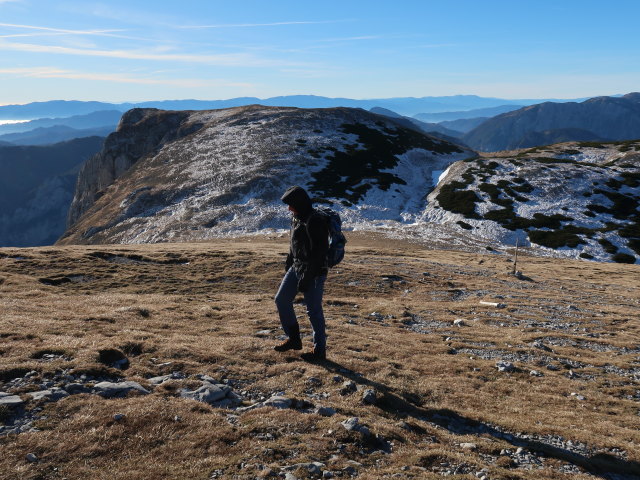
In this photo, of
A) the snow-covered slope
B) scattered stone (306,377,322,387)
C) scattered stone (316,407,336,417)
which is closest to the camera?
scattered stone (316,407,336,417)

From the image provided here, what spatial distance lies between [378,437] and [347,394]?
5.78ft

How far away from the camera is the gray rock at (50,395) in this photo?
23.1 ft

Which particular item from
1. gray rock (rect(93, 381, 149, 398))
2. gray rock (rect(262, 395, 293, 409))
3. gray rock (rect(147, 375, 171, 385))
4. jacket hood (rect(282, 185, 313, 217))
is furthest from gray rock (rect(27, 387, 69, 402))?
jacket hood (rect(282, 185, 313, 217))

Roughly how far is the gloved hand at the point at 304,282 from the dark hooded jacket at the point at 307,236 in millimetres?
21

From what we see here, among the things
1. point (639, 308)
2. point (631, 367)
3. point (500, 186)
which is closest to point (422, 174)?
point (500, 186)

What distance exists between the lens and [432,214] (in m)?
59.8

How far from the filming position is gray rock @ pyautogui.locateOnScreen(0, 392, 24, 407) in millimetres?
6680

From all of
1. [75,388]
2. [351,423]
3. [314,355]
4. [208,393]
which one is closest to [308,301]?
[314,355]

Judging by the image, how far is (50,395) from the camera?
23.4 feet

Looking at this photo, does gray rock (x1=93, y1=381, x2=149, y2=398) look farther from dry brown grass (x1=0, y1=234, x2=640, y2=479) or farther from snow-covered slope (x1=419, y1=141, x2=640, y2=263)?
snow-covered slope (x1=419, y1=141, x2=640, y2=263)

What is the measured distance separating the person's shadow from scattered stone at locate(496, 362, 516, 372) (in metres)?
3.54

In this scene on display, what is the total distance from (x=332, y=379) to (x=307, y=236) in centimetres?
310

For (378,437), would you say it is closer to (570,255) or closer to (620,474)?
(620,474)

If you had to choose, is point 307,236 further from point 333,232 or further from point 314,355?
point 314,355
